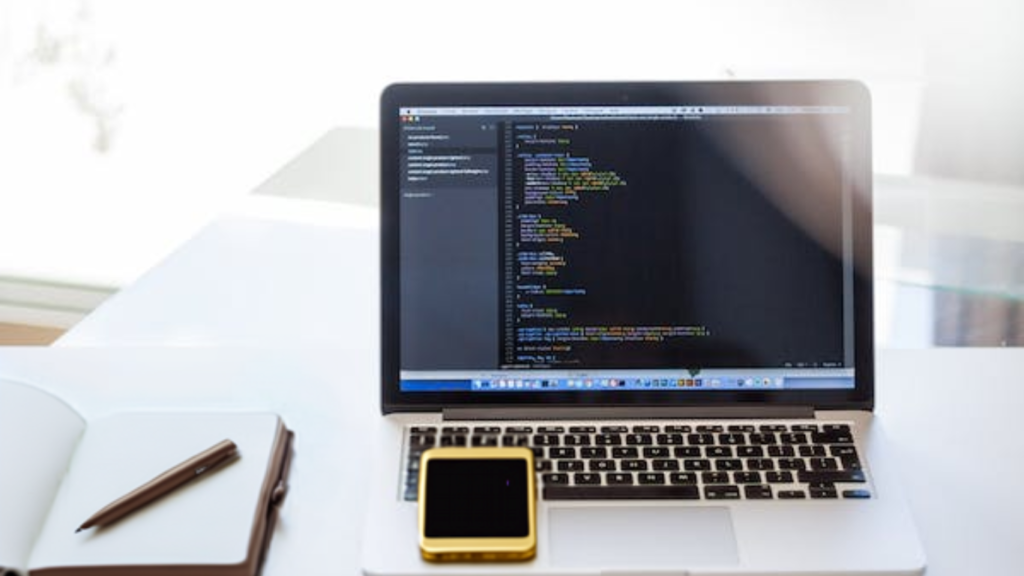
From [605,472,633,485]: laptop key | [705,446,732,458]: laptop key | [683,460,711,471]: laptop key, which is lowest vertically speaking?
[605,472,633,485]: laptop key

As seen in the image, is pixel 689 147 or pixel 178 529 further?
pixel 689 147

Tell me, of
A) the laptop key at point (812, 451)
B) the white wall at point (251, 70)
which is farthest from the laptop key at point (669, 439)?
the white wall at point (251, 70)

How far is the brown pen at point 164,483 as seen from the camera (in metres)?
0.92

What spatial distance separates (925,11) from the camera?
1751 mm

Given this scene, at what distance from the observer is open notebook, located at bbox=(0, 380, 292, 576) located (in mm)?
889

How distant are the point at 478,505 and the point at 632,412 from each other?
19 cm

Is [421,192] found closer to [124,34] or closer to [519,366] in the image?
[519,366]

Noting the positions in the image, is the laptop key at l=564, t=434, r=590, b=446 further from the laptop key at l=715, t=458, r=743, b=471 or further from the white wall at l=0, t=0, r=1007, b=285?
the white wall at l=0, t=0, r=1007, b=285

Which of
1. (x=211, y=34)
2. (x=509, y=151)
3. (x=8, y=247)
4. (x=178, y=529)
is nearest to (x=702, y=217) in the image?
(x=509, y=151)

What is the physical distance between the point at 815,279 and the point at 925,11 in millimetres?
867

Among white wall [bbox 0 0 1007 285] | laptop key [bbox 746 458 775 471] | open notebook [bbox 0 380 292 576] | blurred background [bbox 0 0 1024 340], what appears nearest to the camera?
open notebook [bbox 0 380 292 576]

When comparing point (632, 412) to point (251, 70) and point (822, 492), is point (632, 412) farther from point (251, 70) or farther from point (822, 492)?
point (251, 70)

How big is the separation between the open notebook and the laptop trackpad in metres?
0.24

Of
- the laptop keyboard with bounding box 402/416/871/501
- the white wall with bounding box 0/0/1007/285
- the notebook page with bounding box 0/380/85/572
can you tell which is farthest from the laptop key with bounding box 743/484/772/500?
the white wall with bounding box 0/0/1007/285
